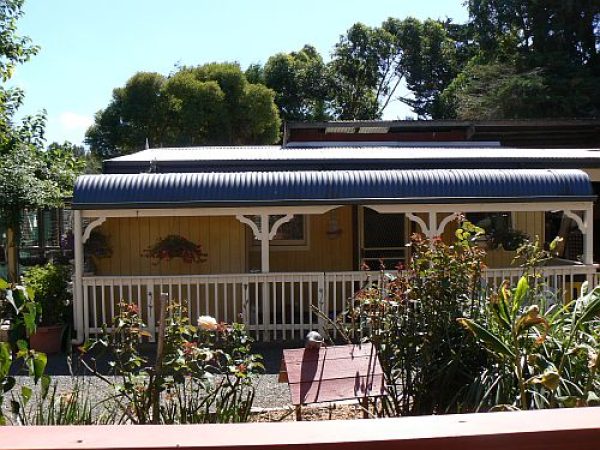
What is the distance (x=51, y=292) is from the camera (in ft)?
33.1

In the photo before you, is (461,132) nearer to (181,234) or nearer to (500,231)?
(500,231)

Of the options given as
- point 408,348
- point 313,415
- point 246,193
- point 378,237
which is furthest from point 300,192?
point 408,348

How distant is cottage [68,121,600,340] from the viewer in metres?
10.3

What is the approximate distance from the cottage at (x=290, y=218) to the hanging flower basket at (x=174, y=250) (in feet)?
0.08

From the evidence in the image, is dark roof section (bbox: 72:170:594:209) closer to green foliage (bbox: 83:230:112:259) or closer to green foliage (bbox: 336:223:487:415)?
green foliage (bbox: 83:230:112:259)

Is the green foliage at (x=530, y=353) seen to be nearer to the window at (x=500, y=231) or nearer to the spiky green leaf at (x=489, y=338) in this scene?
the spiky green leaf at (x=489, y=338)

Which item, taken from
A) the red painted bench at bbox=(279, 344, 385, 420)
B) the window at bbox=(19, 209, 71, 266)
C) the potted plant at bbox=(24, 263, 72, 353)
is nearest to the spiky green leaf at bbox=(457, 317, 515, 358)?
the red painted bench at bbox=(279, 344, 385, 420)

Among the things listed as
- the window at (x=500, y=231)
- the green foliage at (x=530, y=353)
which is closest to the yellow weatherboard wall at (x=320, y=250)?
the window at (x=500, y=231)

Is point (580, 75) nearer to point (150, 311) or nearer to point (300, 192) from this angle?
point (300, 192)

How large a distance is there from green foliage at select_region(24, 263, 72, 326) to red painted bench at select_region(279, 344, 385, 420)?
6144mm

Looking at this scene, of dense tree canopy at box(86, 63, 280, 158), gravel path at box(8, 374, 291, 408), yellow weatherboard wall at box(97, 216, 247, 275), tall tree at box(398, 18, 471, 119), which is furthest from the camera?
tall tree at box(398, 18, 471, 119)

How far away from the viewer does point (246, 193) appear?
10.3m

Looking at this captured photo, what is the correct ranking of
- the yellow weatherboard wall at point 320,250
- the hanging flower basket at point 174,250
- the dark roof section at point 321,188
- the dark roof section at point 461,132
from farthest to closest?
the dark roof section at point 461,132 < the yellow weatherboard wall at point 320,250 < the hanging flower basket at point 174,250 < the dark roof section at point 321,188

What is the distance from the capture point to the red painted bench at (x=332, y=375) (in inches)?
180
